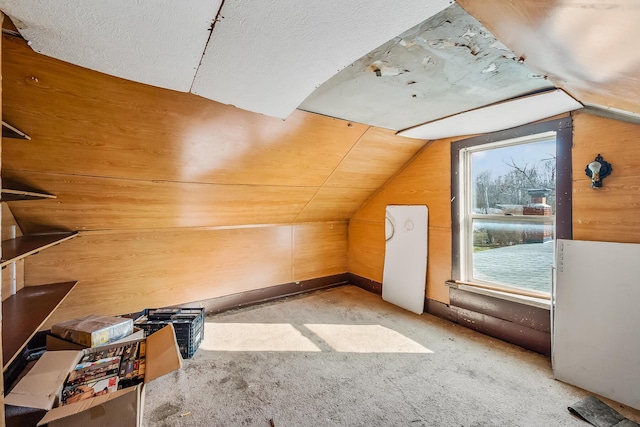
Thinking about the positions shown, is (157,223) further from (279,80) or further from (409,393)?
(409,393)

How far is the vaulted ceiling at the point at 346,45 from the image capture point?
0.89 metres

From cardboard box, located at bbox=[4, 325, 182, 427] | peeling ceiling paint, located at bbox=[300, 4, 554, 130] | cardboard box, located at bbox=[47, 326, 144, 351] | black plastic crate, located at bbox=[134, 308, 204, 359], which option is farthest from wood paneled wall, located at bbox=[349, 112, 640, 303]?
cardboard box, located at bbox=[47, 326, 144, 351]

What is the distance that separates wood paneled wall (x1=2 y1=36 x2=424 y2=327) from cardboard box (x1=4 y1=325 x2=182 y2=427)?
3.72 feet

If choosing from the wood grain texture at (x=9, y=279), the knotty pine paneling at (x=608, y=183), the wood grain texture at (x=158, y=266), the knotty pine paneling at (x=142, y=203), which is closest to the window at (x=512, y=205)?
the knotty pine paneling at (x=608, y=183)

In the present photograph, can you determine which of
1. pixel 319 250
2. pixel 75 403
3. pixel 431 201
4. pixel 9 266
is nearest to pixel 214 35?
pixel 75 403

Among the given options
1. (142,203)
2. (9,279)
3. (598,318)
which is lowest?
(598,318)

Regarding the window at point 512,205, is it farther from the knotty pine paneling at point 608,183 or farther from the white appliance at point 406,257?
the white appliance at point 406,257

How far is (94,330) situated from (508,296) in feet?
10.6

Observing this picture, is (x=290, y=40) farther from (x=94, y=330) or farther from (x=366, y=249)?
(x=366, y=249)

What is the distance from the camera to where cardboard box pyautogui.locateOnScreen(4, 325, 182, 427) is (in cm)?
133

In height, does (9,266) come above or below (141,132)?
below

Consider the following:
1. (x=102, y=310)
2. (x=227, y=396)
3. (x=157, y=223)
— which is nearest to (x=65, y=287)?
(x=102, y=310)

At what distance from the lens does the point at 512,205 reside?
260 centimetres

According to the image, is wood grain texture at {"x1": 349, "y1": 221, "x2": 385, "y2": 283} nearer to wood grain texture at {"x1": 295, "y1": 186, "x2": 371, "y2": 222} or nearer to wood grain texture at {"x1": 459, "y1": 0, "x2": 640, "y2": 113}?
wood grain texture at {"x1": 295, "y1": 186, "x2": 371, "y2": 222}
